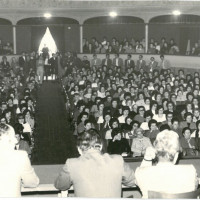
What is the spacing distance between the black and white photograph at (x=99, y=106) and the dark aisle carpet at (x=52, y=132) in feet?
0.10

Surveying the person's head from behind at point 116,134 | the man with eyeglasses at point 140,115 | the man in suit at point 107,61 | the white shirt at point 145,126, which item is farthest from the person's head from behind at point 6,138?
the man in suit at point 107,61

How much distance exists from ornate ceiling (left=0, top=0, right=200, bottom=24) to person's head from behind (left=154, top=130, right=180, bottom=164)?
16798 millimetres

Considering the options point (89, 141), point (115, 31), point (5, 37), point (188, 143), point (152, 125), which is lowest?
point (188, 143)

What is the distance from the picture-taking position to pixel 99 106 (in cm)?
1171

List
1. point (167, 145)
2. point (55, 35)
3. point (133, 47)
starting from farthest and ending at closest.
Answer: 1. point (55, 35)
2. point (133, 47)
3. point (167, 145)

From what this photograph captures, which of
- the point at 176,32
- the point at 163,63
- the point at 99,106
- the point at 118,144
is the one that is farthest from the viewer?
→ the point at 176,32

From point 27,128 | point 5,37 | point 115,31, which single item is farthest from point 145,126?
point 5,37

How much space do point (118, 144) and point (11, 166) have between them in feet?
18.4

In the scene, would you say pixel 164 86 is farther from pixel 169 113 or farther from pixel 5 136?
pixel 5 136

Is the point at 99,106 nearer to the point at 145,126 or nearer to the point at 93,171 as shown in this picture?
the point at 145,126

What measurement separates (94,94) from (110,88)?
1.30 meters

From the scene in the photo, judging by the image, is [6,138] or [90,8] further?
[90,8]

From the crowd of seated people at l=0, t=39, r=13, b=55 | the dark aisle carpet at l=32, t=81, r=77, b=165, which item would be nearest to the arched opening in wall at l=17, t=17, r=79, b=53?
the crowd of seated people at l=0, t=39, r=13, b=55

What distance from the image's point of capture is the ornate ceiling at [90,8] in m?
20.1
